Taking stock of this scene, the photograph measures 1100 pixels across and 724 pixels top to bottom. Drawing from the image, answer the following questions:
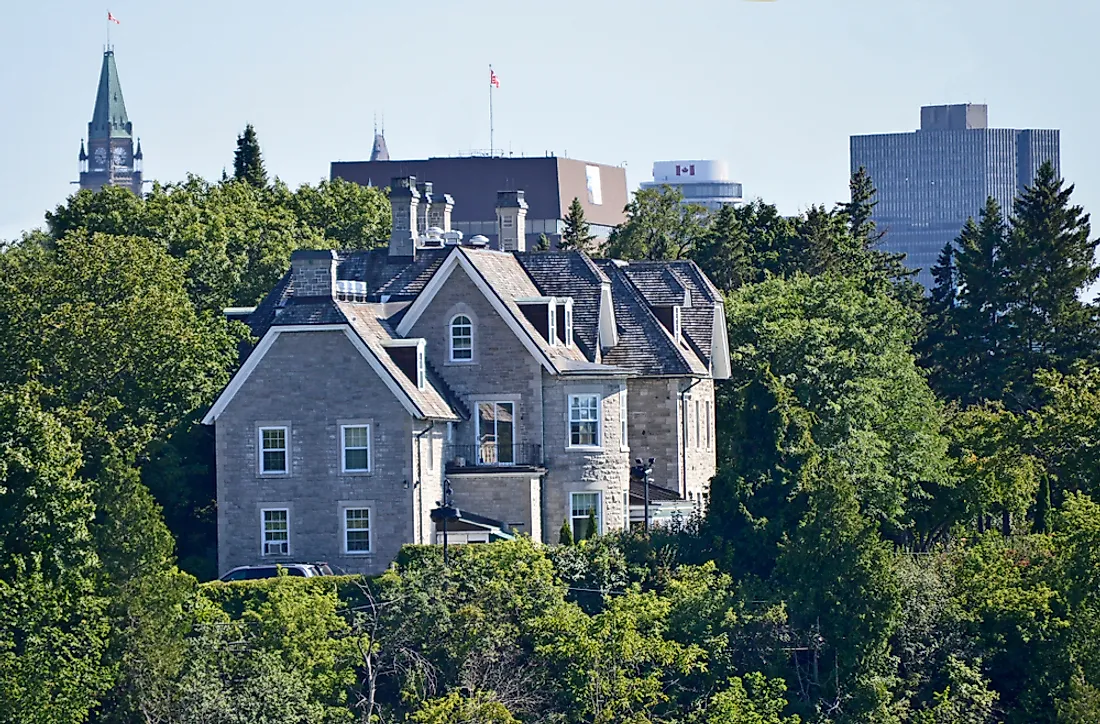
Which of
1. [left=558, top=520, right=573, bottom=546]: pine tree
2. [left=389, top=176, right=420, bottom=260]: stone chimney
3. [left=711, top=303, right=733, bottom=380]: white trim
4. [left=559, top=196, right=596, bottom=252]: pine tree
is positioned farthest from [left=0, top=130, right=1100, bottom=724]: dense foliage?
[left=559, top=196, right=596, bottom=252]: pine tree

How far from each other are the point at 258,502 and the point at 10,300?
10160 millimetres

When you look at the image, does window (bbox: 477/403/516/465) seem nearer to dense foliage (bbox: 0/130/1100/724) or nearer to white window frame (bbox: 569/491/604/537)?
white window frame (bbox: 569/491/604/537)

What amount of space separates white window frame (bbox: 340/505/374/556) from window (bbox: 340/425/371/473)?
100cm

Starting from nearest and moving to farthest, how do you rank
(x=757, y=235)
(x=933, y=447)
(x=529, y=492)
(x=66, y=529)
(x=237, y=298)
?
(x=66, y=529)
(x=529, y=492)
(x=933, y=447)
(x=237, y=298)
(x=757, y=235)

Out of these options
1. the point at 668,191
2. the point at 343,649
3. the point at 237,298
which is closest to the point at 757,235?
the point at 668,191

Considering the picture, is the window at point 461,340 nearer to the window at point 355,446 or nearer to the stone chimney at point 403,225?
the window at point 355,446

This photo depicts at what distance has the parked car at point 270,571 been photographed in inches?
2447

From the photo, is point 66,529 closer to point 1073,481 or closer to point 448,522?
point 448,522

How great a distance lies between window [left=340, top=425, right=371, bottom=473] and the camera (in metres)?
63.8

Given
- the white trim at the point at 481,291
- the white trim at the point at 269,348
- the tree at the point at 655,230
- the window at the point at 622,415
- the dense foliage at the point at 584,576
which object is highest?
the tree at the point at 655,230

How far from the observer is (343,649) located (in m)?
58.2

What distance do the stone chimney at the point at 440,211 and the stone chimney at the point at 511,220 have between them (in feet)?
5.80

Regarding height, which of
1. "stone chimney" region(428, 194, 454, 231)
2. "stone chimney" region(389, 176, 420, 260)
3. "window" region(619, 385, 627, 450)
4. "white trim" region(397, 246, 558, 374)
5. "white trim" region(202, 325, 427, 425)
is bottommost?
"window" region(619, 385, 627, 450)

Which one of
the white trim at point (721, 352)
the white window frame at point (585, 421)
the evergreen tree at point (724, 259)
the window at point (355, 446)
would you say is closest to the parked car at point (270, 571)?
the window at point (355, 446)
